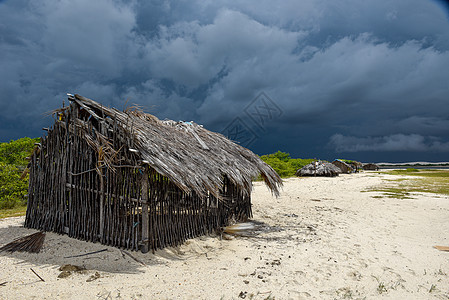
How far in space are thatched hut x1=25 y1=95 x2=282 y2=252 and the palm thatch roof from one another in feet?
0.07

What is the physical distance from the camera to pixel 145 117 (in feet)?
24.5

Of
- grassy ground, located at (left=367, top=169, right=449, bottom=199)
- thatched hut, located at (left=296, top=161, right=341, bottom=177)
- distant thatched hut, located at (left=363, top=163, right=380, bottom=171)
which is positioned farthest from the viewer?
distant thatched hut, located at (left=363, top=163, right=380, bottom=171)

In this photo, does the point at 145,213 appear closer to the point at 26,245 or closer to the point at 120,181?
the point at 120,181

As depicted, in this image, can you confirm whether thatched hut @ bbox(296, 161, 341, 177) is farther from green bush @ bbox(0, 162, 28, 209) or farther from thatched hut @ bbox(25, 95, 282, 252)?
green bush @ bbox(0, 162, 28, 209)

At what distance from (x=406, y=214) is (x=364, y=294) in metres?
7.70

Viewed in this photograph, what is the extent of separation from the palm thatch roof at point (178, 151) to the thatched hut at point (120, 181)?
22 mm

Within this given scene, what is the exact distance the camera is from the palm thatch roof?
4.93 m

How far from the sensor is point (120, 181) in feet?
16.7

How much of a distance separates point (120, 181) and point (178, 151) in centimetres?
146

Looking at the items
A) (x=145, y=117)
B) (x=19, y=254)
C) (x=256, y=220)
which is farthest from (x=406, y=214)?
(x=19, y=254)

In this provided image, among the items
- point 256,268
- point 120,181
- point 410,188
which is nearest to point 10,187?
point 120,181

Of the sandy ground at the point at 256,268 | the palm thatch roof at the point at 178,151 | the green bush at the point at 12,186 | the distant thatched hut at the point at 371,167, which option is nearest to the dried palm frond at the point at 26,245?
the sandy ground at the point at 256,268

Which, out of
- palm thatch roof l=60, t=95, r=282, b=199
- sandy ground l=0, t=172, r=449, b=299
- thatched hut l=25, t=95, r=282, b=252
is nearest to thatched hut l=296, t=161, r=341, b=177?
sandy ground l=0, t=172, r=449, b=299

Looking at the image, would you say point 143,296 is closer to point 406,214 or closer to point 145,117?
point 145,117
